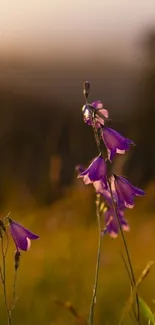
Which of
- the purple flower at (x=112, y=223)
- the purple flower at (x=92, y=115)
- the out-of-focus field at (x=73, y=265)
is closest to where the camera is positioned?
the purple flower at (x=92, y=115)

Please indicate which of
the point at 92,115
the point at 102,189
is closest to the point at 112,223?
the point at 102,189

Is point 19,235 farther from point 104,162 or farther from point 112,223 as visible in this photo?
point 112,223

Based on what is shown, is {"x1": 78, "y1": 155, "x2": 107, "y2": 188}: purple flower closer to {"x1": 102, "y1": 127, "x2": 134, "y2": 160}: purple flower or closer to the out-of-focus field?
{"x1": 102, "y1": 127, "x2": 134, "y2": 160}: purple flower

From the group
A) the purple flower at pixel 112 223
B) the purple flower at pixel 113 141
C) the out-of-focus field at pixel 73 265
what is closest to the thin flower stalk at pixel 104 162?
the purple flower at pixel 113 141

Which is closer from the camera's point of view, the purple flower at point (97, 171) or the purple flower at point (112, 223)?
the purple flower at point (97, 171)

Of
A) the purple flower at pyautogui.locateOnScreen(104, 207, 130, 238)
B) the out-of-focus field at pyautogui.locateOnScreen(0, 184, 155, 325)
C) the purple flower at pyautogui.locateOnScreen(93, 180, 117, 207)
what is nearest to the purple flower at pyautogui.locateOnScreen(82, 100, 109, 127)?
the purple flower at pyautogui.locateOnScreen(93, 180, 117, 207)

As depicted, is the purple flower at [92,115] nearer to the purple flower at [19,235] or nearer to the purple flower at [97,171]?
the purple flower at [97,171]
